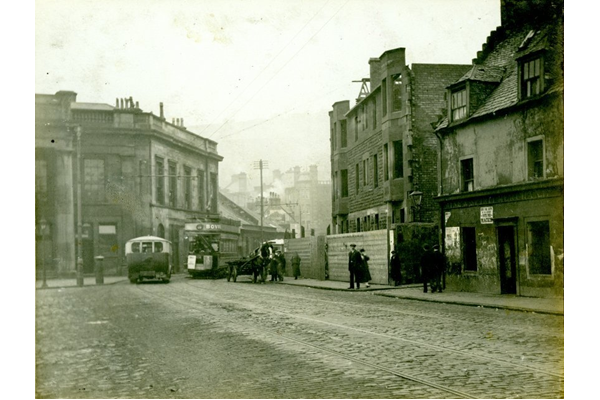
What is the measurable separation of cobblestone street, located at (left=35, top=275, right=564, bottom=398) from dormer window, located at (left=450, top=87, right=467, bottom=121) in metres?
9.63

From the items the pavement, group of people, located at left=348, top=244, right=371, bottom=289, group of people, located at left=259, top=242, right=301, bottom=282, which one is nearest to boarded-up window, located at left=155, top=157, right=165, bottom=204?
the pavement

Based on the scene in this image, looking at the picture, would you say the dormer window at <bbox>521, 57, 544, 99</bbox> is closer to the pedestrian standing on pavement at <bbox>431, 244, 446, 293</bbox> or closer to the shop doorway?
the shop doorway

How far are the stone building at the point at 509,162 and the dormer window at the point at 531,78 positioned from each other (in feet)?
0.11

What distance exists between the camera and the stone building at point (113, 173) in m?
11.3

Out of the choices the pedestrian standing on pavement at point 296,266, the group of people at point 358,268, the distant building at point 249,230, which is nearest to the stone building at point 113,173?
the group of people at point 358,268

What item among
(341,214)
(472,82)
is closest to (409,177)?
(472,82)

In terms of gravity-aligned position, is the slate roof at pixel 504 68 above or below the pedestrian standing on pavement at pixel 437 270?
above

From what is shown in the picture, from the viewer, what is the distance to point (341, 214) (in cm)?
4191

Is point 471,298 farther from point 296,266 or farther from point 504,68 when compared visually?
point 296,266

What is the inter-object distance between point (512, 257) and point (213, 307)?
1070cm

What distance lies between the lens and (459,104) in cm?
2470

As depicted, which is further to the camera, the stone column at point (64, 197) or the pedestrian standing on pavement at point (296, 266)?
the pedestrian standing on pavement at point (296, 266)

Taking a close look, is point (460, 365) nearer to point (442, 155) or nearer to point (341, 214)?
point (442, 155)

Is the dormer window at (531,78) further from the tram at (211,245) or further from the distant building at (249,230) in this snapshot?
the distant building at (249,230)
